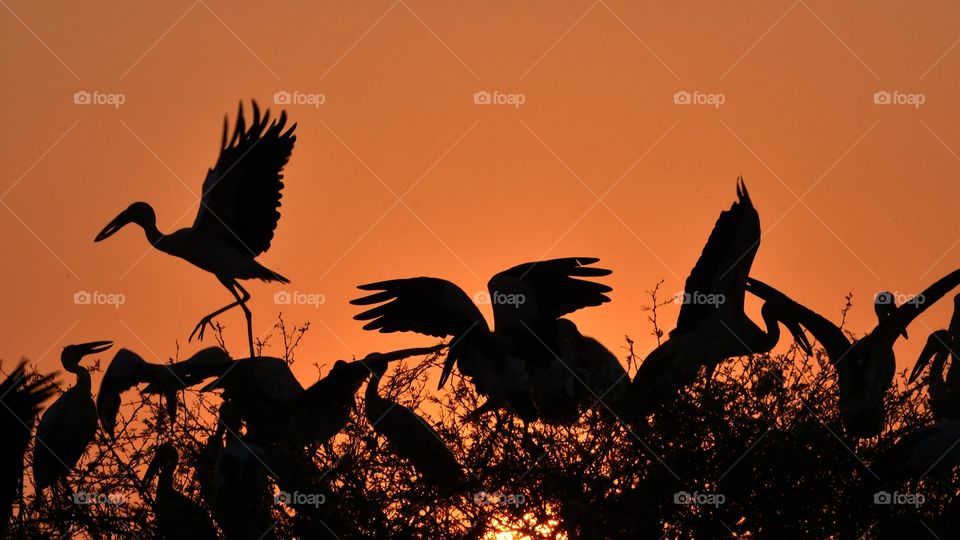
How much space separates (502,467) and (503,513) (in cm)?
A: 27

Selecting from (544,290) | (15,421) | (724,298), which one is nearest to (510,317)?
(544,290)

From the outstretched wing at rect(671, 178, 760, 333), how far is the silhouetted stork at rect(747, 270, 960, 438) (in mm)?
787

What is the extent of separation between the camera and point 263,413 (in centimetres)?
1189

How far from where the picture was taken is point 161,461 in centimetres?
1102

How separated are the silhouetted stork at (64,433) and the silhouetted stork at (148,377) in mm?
152

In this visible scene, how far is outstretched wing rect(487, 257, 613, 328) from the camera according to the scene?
41.7 feet

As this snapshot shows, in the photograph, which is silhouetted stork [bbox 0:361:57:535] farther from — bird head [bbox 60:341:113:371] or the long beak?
the long beak

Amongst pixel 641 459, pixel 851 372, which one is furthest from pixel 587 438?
pixel 851 372

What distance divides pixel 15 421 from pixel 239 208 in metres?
3.24
